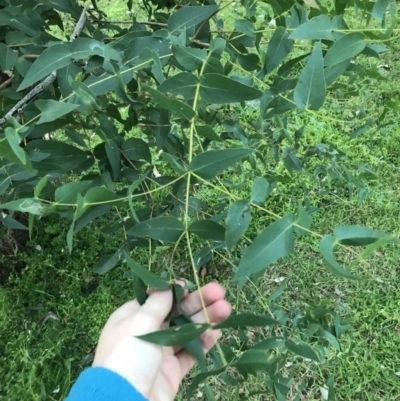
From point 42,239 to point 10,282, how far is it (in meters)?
0.21

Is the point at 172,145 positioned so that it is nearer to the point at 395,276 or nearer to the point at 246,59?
the point at 246,59

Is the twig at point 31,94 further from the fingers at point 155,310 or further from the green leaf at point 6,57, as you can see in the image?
the fingers at point 155,310

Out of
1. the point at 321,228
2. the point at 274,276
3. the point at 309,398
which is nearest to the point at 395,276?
the point at 321,228

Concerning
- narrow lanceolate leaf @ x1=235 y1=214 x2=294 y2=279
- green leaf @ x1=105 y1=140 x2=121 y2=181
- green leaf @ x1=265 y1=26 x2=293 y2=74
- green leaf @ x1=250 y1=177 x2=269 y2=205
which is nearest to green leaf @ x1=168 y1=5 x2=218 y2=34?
green leaf @ x1=265 y1=26 x2=293 y2=74

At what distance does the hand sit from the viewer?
787mm

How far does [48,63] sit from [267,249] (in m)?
0.46

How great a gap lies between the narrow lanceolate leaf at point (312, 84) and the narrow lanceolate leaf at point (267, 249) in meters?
0.19

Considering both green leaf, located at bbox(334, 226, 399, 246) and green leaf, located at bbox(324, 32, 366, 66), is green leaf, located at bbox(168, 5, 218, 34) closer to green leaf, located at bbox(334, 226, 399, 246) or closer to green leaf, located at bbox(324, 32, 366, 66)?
green leaf, located at bbox(324, 32, 366, 66)

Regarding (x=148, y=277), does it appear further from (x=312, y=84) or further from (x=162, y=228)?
(x=312, y=84)

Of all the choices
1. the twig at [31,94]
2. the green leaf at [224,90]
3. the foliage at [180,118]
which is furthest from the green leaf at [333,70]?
the twig at [31,94]

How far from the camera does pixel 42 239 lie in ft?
6.23

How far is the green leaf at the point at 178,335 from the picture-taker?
1.87ft

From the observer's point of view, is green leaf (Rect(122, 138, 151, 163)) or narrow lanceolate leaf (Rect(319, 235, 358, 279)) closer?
narrow lanceolate leaf (Rect(319, 235, 358, 279))

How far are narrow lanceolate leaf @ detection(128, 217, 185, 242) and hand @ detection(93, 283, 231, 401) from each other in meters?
0.18
